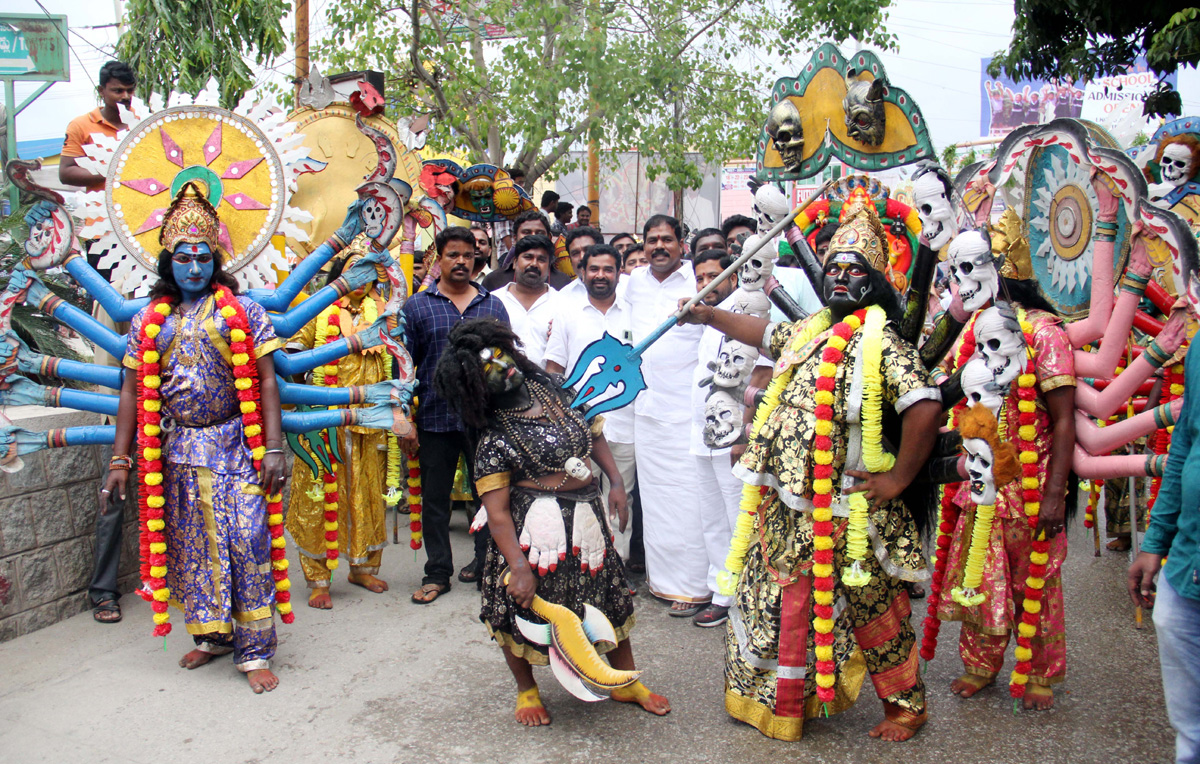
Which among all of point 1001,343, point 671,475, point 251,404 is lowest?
point 671,475

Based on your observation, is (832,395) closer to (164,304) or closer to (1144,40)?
(164,304)

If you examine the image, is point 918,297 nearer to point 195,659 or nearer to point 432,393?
point 432,393

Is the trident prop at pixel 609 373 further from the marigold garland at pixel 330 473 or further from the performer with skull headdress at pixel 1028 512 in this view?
the marigold garland at pixel 330 473

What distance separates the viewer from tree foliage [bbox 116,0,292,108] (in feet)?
27.5

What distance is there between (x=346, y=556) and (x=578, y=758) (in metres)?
2.73

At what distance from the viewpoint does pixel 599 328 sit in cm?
565

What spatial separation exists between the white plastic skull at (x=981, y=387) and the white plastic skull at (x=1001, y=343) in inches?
1.1

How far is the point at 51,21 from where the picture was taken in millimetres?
7469

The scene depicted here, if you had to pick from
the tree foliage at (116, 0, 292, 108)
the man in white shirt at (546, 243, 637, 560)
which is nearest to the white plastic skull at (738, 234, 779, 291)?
the man in white shirt at (546, 243, 637, 560)

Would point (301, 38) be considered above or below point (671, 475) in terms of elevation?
above

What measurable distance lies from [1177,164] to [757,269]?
2464mm

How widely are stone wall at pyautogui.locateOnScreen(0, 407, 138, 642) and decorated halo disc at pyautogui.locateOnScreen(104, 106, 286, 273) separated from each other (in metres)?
1.34

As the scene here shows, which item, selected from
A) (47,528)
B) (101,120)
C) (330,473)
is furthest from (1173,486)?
(101,120)

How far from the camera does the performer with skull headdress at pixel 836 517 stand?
338 centimetres
